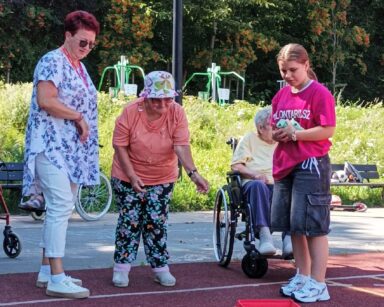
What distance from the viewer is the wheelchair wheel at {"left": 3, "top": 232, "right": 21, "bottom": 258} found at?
25.4 ft

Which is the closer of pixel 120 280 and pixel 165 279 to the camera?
pixel 120 280

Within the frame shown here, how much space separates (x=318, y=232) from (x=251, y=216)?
3.24 feet

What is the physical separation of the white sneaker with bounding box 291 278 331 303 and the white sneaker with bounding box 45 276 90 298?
151 cm

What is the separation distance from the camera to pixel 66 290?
19.9 feet

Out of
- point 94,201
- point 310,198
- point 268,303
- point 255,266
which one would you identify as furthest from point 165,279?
point 94,201

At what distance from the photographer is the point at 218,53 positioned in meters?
27.2

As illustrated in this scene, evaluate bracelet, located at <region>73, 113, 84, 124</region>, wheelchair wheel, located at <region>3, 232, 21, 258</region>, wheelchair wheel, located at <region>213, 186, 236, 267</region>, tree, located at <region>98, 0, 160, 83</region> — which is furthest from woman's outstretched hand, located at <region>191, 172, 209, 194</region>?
tree, located at <region>98, 0, 160, 83</region>

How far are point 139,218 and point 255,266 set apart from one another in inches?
42.8

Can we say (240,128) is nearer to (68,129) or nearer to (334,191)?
(334,191)

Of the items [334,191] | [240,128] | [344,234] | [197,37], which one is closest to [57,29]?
[197,37]

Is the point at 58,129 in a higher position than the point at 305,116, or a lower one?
lower

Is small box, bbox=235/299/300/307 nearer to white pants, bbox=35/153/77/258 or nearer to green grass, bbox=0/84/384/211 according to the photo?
white pants, bbox=35/153/77/258

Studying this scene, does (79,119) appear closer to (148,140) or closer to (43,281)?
(148,140)

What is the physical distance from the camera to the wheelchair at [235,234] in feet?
23.0
